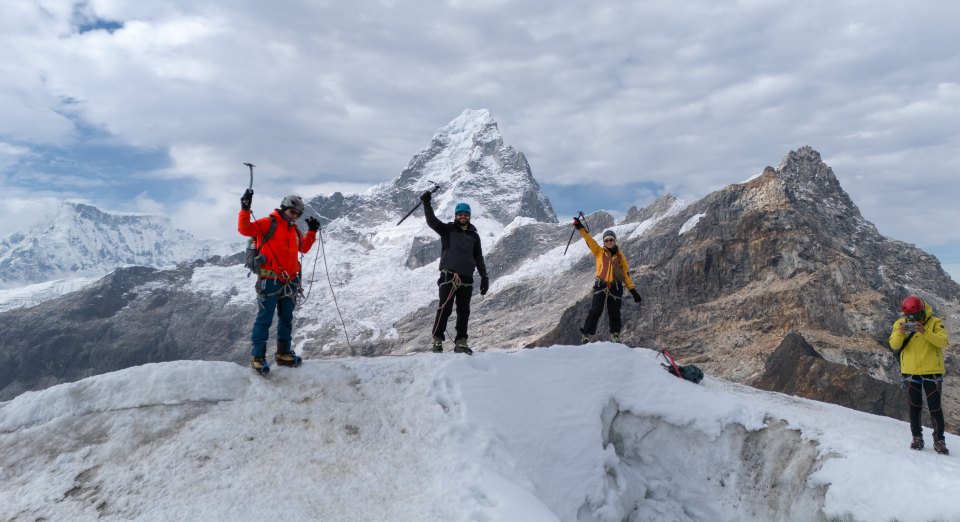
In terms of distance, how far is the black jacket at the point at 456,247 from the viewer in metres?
11.5

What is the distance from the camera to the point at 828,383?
156 ft

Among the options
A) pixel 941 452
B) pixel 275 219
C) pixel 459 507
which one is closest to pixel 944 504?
pixel 941 452

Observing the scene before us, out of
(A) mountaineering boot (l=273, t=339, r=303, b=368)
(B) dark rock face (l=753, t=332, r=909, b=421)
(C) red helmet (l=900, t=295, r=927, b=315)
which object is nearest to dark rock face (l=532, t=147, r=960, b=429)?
(B) dark rock face (l=753, t=332, r=909, b=421)

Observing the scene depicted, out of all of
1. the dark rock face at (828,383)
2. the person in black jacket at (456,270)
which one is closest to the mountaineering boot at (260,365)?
the person in black jacket at (456,270)

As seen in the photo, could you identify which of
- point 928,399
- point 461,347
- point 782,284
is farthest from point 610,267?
point 782,284

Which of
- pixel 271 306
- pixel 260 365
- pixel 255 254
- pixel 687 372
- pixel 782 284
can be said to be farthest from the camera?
pixel 782 284

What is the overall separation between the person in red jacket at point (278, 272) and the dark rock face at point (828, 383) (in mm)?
45804

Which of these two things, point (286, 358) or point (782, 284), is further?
point (782, 284)

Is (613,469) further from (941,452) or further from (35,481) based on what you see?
(35,481)

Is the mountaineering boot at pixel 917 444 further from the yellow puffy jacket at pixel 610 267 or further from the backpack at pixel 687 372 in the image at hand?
the yellow puffy jacket at pixel 610 267

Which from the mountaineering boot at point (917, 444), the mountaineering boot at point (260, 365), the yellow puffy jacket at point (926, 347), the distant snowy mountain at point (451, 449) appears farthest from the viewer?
the mountaineering boot at point (260, 365)

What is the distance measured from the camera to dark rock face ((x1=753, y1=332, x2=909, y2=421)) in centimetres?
4397

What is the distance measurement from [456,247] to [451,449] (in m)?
4.70

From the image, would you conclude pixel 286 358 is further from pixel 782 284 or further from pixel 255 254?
pixel 782 284
